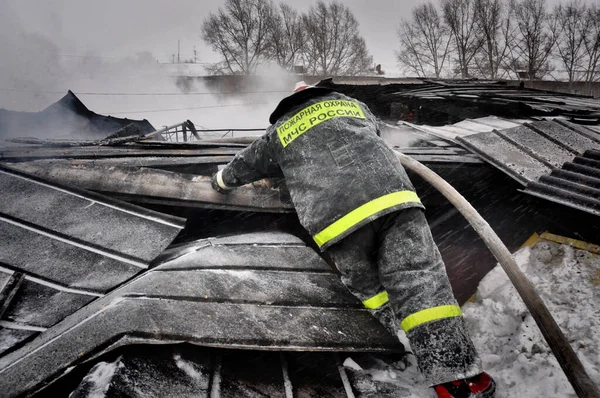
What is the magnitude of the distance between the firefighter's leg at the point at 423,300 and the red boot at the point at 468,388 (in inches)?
2.0

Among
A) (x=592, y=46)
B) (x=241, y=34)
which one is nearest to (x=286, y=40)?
(x=241, y=34)

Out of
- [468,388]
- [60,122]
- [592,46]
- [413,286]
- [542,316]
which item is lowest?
[468,388]

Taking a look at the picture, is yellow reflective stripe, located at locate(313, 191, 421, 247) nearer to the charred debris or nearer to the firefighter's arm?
the charred debris

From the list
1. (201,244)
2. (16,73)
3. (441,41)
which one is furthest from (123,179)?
(441,41)

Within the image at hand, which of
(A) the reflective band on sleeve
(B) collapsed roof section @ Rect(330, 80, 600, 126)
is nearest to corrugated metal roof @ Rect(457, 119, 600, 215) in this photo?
(B) collapsed roof section @ Rect(330, 80, 600, 126)

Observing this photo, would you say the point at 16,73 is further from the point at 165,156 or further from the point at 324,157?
the point at 324,157

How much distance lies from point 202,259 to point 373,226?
40.2 inches

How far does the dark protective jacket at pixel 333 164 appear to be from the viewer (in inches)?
67.4

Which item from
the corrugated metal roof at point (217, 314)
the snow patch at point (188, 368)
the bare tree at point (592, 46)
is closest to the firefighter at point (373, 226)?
the corrugated metal roof at point (217, 314)

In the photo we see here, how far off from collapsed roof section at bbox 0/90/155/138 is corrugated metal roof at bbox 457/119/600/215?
6.03 m

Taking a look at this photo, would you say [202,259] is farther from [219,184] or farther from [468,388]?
[468,388]

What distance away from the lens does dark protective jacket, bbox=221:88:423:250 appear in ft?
5.62

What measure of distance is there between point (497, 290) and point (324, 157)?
1502 millimetres

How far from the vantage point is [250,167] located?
7.46 feet
